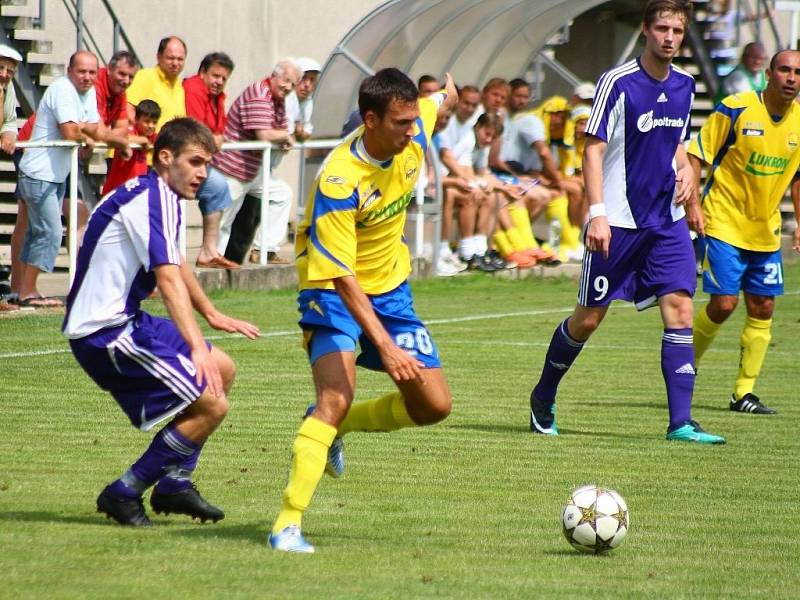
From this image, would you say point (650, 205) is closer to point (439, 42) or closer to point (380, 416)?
point (380, 416)

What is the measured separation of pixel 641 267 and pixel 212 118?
7.38 meters

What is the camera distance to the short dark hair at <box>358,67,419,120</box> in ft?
20.2

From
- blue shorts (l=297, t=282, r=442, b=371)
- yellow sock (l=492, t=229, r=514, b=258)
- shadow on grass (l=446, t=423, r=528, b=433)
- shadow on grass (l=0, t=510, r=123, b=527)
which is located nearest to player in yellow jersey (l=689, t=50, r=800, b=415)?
A: shadow on grass (l=446, t=423, r=528, b=433)

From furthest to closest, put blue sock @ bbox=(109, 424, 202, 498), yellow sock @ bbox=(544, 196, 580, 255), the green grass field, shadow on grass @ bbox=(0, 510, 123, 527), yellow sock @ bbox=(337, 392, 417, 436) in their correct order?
yellow sock @ bbox=(544, 196, 580, 255)
yellow sock @ bbox=(337, 392, 417, 436)
shadow on grass @ bbox=(0, 510, 123, 527)
blue sock @ bbox=(109, 424, 202, 498)
the green grass field

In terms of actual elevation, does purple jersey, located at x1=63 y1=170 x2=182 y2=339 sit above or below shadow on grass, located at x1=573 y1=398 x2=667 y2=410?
above

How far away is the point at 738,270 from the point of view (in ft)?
33.8

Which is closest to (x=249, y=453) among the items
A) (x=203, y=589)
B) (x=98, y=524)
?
(x=98, y=524)

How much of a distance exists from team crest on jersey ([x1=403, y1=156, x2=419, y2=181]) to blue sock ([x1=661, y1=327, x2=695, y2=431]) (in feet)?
9.47

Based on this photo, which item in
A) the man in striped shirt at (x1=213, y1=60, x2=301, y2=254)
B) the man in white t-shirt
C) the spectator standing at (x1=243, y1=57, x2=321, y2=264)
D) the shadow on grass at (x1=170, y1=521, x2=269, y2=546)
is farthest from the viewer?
the spectator standing at (x1=243, y1=57, x2=321, y2=264)

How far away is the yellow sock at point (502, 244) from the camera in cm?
1948

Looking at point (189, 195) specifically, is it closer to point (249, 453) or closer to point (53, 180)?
point (249, 453)

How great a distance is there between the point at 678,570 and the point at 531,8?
16877mm

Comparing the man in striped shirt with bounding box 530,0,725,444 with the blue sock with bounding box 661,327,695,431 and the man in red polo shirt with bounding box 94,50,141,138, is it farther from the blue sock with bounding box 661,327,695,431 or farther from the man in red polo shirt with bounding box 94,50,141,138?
the man in red polo shirt with bounding box 94,50,141,138

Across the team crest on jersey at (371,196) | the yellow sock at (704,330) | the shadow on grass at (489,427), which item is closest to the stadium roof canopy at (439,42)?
the yellow sock at (704,330)
